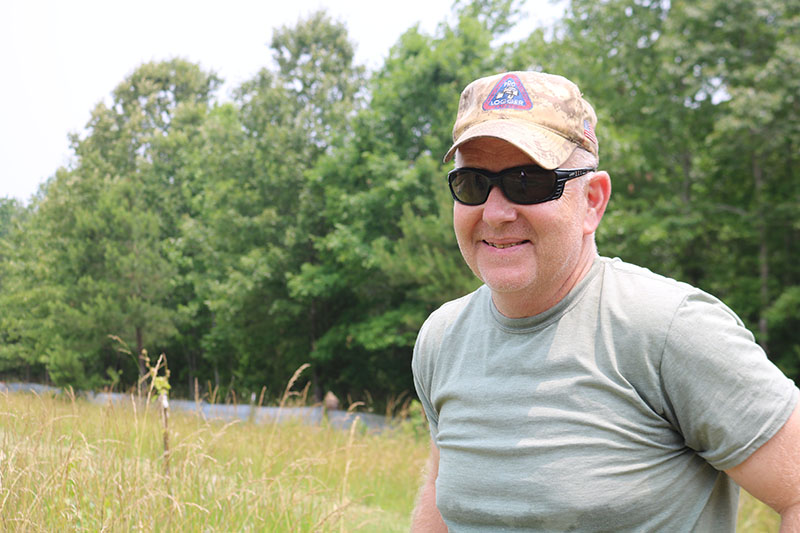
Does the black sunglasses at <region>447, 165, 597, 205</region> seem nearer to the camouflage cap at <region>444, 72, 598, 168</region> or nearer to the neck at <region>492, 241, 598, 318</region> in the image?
the camouflage cap at <region>444, 72, 598, 168</region>

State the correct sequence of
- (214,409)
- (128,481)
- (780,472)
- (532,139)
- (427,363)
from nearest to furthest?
(780,472) < (532,139) < (427,363) < (128,481) < (214,409)

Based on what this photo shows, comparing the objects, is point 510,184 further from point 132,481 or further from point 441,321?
point 132,481

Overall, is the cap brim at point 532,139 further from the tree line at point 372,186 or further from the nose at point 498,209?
the tree line at point 372,186

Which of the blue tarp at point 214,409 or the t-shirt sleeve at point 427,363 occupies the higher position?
the t-shirt sleeve at point 427,363

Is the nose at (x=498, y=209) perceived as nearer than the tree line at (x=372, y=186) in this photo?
Yes

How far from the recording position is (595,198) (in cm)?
162

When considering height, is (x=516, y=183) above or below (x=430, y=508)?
above

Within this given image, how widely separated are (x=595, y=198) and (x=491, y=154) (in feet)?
0.91

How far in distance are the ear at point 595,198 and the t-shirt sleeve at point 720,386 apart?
0.33 meters

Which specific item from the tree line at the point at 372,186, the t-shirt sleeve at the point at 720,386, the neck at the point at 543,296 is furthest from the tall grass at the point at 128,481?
the tree line at the point at 372,186

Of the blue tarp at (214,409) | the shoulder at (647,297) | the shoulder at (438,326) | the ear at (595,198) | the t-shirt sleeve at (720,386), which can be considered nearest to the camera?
the t-shirt sleeve at (720,386)

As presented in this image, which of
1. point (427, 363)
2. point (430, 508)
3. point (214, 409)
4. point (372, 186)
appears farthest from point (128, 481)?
point (372, 186)

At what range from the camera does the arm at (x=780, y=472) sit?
4.11 ft

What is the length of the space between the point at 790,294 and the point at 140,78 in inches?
538
